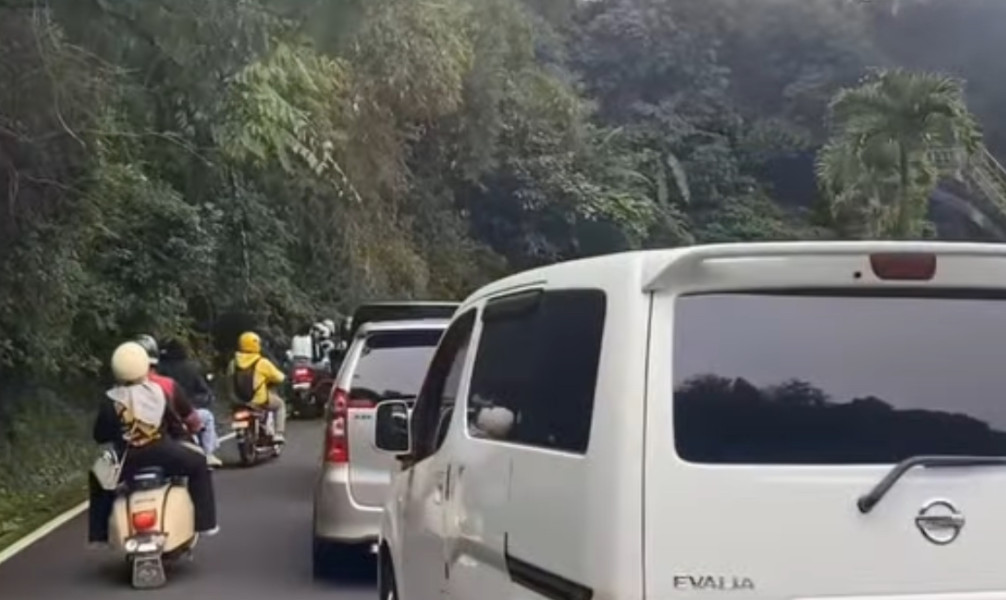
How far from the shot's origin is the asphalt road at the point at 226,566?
433 inches

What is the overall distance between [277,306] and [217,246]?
12.7 ft

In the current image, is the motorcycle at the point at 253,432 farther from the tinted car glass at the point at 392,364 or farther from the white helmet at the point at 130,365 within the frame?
the tinted car glass at the point at 392,364

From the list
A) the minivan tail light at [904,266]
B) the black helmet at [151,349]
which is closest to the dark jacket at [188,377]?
the black helmet at [151,349]

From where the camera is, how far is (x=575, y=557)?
4527 millimetres

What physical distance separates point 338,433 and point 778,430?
6.34 m

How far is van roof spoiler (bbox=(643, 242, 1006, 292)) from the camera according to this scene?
460 cm

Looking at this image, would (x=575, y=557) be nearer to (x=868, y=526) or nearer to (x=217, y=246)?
(x=868, y=526)

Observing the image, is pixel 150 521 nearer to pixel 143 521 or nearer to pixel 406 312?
pixel 143 521

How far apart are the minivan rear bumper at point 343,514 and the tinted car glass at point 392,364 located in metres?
0.53

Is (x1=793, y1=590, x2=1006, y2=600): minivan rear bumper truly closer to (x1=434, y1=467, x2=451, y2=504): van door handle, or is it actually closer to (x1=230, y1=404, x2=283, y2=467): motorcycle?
(x1=434, y1=467, x2=451, y2=504): van door handle

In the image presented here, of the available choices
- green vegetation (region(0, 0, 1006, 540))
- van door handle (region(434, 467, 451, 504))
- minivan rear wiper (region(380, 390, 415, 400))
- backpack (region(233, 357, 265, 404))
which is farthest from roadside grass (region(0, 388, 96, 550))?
van door handle (region(434, 467, 451, 504))

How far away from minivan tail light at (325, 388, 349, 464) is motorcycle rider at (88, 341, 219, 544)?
1.03 metres

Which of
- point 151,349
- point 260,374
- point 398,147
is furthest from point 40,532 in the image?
point 398,147

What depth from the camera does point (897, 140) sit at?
32094 millimetres
